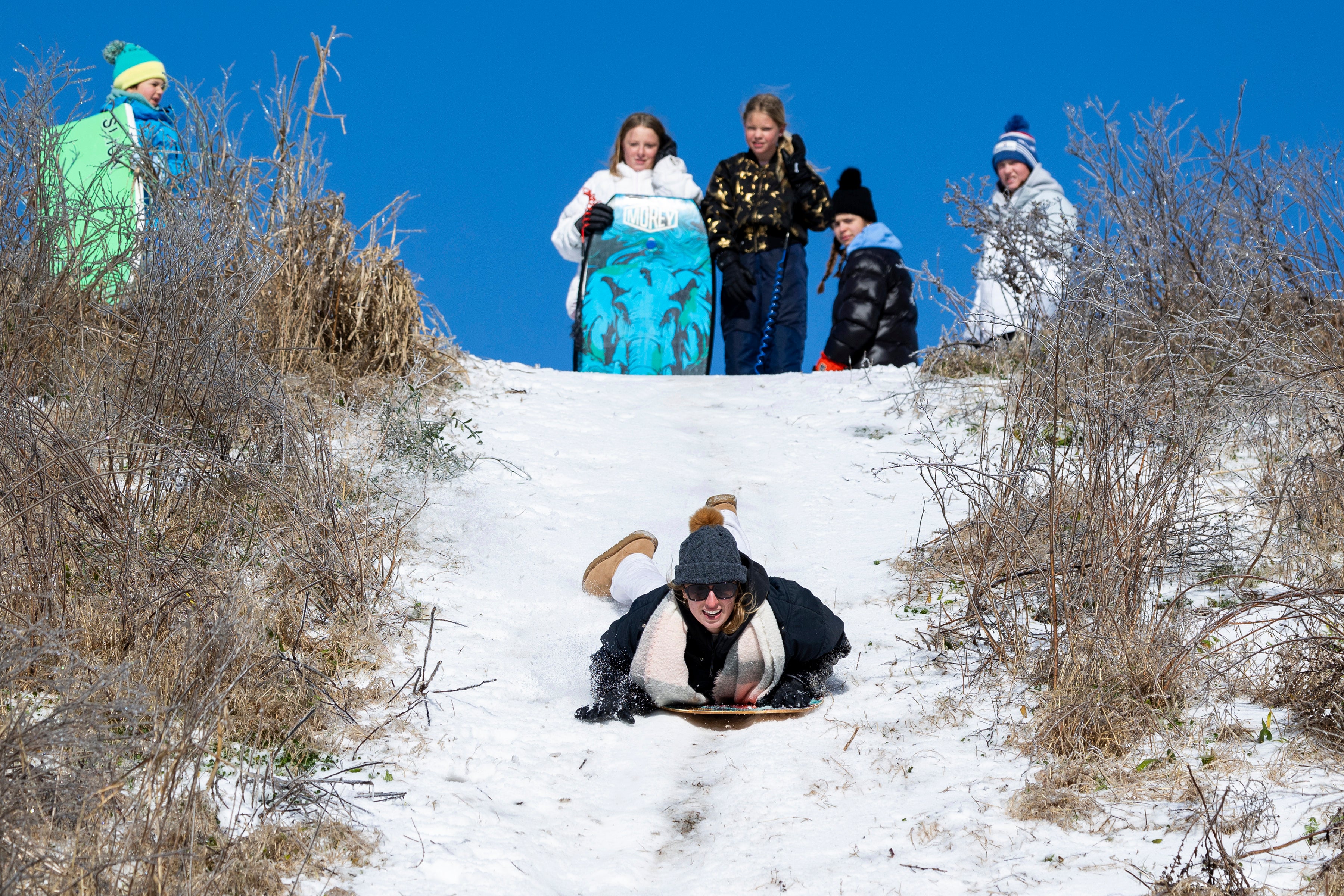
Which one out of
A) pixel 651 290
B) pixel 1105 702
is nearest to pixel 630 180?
pixel 651 290

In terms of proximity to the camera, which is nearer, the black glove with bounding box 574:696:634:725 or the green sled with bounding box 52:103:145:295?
the black glove with bounding box 574:696:634:725

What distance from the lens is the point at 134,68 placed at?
7207mm

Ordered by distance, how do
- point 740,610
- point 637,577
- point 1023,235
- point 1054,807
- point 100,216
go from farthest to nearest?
point 1023,235
point 100,216
point 637,577
point 740,610
point 1054,807

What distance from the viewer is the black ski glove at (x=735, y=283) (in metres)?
8.68

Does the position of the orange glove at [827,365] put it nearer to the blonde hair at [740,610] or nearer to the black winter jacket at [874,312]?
the black winter jacket at [874,312]

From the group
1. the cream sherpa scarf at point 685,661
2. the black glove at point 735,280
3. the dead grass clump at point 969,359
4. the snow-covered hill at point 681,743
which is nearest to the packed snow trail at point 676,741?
the snow-covered hill at point 681,743

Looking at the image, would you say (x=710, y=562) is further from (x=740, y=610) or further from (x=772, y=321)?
(x=772, y=321)

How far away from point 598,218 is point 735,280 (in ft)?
3.55

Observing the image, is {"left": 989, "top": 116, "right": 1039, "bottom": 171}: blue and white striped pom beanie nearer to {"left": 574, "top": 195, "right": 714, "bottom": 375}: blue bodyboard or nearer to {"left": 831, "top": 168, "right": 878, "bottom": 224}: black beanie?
{"left": 831, "top": 168, "right": 878, "bottom": 224}: black beanie

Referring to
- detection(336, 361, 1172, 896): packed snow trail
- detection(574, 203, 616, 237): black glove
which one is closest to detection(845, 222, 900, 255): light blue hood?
detection(574, 203, 616, 237): black glove

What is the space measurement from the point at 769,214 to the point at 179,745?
21.6ft

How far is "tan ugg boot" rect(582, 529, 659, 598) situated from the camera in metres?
5.07

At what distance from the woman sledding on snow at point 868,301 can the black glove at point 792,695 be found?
15.3 ft

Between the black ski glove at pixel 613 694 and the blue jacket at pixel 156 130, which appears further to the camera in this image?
the blue jacket at pixel 156 130
